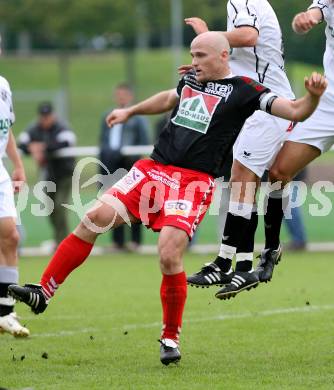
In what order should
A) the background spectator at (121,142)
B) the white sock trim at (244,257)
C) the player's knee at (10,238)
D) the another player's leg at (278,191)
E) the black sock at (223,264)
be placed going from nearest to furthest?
the another player's leg at (278,191), the black sock at (223,264), the white sock trim at (244,257), the player's knee at (10,238), the background spectator at (121,142)

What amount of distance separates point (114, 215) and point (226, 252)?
1171 millimetres

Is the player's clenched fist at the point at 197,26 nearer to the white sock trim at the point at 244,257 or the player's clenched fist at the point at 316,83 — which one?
the player's clenched fist at the point at 316,83

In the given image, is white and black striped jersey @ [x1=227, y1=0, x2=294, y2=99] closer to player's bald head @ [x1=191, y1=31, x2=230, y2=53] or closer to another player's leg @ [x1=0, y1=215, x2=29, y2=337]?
player's bald head @ [x1=191, y1=31, x2=230, y2=53]

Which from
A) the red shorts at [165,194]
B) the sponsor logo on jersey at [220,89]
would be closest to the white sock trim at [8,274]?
the red shorts at [165,194]

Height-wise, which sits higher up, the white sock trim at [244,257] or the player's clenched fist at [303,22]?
the player's clenched fist at [303,22]

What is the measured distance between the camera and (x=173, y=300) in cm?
816

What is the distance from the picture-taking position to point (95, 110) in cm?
3438

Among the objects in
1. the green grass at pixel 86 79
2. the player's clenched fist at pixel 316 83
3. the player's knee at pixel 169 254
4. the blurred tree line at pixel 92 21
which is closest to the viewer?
the player's clenched fist at pixel 316 83

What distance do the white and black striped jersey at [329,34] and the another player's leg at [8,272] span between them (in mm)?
2920

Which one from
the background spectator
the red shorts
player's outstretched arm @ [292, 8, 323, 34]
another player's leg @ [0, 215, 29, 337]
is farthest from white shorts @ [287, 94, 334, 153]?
the background spectator

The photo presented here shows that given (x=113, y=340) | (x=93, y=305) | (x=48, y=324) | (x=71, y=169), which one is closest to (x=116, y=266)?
(x=71, y=169)

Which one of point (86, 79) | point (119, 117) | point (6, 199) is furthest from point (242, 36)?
point (86, 79)

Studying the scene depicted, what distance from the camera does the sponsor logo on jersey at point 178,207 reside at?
317 inches

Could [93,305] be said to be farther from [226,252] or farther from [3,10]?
[3,10]
